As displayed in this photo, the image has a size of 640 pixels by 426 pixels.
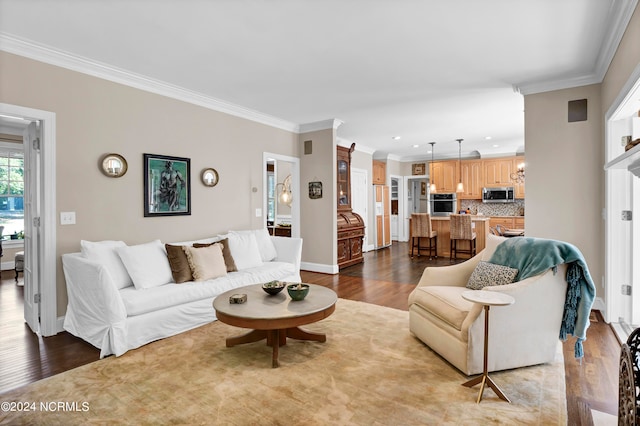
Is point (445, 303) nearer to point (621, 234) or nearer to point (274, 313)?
point (274, 313)

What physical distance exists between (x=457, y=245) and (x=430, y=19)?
598cm

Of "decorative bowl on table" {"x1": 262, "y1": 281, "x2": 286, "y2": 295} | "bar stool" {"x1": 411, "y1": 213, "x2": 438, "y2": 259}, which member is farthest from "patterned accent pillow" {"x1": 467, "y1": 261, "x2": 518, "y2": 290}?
"bar stool" {"x1": 411, "y1": 213, "x2": 438, "y2": 259}

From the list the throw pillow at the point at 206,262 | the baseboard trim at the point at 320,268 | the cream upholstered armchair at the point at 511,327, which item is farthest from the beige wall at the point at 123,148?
the cream upholstered armchair at the point at 511,327

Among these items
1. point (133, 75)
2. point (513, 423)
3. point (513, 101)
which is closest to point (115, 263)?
point (133, 75)

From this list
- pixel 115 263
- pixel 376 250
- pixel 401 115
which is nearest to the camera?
pixel 115 263

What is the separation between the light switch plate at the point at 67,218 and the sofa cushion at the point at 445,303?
3419 mm

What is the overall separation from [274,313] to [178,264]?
1588mm

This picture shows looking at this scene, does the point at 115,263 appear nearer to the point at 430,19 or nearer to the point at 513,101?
the point at 430,19

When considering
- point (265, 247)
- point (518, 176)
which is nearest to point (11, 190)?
Answer: point (265, 247)

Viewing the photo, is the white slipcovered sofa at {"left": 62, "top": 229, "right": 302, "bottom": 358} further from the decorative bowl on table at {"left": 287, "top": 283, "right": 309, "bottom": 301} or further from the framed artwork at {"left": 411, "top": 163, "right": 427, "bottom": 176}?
the framed artwork at {"left": 411, "top": 163, "right": 427, "bottom": 176}

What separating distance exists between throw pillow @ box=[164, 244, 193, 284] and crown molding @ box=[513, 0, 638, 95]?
14.3 feet

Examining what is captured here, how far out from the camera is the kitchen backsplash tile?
939 cm

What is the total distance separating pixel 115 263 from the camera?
3322mm

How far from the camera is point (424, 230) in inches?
302
